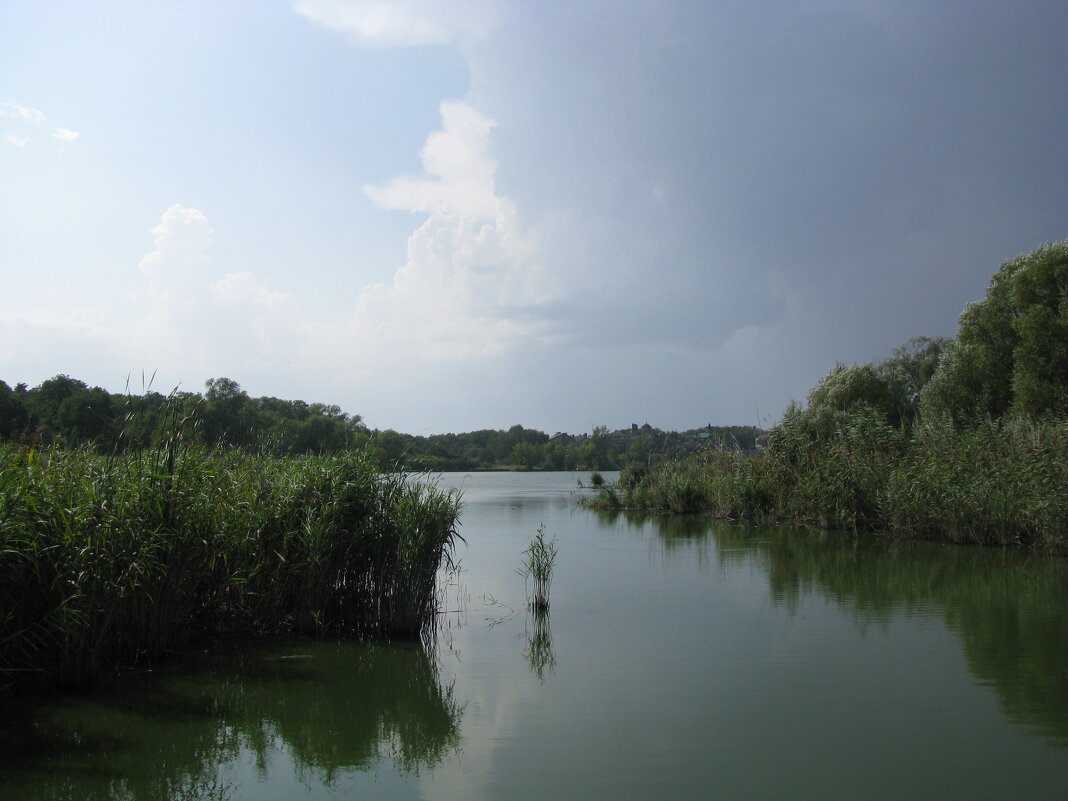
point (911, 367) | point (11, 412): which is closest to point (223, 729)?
point (11, 412)

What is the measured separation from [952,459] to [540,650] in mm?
11857

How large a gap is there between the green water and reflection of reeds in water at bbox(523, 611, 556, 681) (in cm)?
4

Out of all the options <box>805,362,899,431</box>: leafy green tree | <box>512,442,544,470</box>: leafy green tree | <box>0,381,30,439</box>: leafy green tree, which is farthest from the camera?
<box>512,442,544,470</box>: leafy green tree

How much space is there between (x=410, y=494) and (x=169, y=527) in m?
2.94

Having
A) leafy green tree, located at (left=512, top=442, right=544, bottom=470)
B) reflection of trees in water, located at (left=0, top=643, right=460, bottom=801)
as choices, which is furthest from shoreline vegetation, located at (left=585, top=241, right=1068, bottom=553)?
leafy green tree, located at (left=512, top=442, right=544, bottom=470)

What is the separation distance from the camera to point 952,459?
1642 cm

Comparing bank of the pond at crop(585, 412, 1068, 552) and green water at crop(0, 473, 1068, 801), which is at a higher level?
bank of the pond at crop(585, 412, 1068, 552)

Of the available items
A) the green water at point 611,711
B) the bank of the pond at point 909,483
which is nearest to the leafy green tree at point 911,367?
the bank of the pond at point 909,483

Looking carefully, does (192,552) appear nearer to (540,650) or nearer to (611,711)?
(540,650)

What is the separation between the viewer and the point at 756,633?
9.41 m

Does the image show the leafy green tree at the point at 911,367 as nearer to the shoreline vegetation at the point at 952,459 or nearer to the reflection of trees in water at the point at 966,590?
the shoreline vegetation at the point at 952,459

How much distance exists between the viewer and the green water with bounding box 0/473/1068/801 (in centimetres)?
526

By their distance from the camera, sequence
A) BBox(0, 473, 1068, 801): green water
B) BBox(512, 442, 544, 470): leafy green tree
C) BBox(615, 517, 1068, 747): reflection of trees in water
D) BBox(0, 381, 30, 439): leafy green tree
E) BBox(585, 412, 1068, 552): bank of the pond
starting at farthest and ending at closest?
BBox(512, 442, 544, 470): leafy green tree < BBox(0, 381, 30, 439): leafy green tree < BBox(585, 412, 1068, 552): bank of the pond < BBox(615, 517, 1068, 747): reflection of trees in water < BBox(0, 473, 1068, 801): green water

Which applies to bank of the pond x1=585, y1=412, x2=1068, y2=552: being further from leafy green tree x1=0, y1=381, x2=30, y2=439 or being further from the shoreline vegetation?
leafy green tree x1=0, y1=381, x2=30, y2=439
